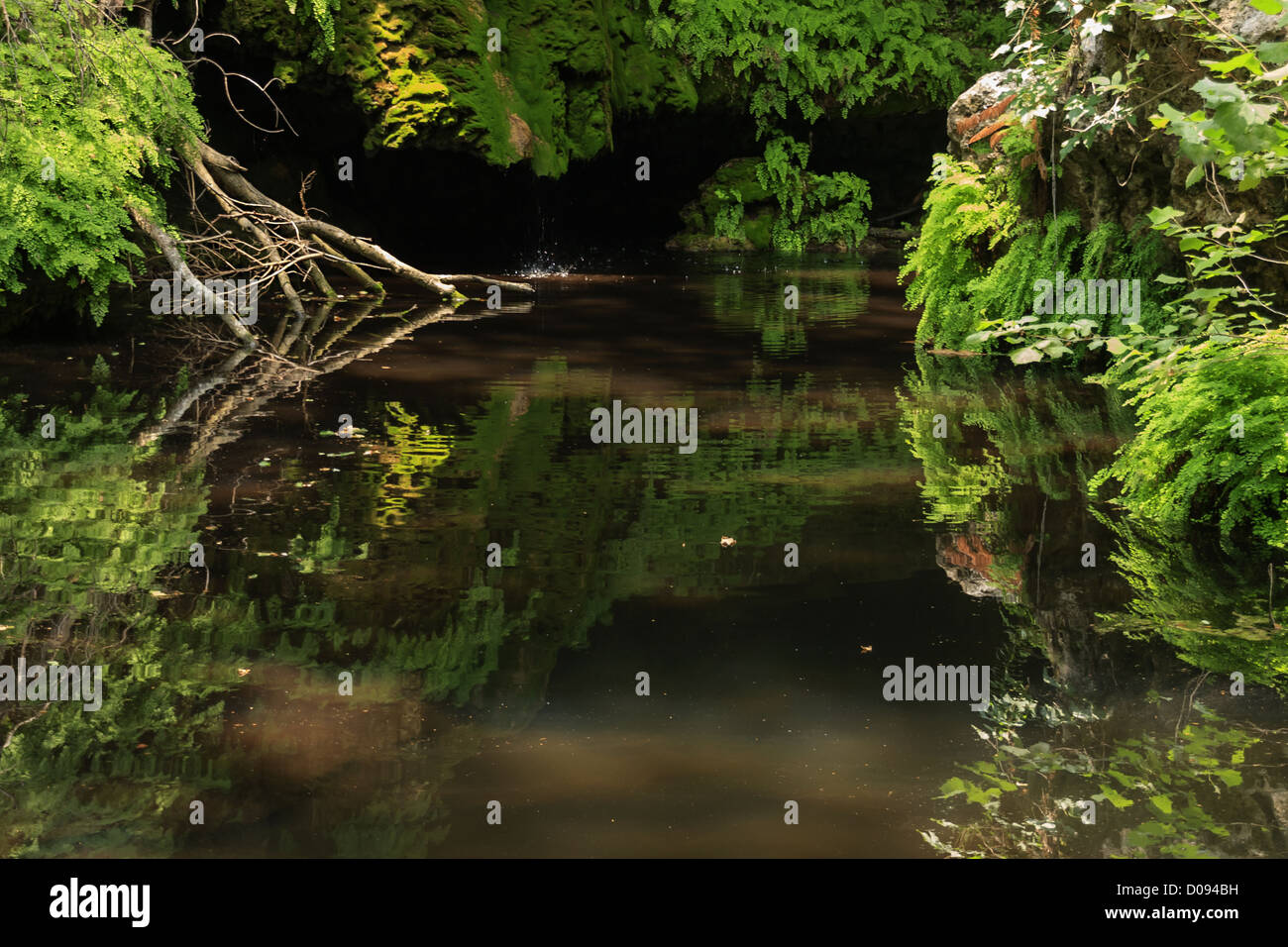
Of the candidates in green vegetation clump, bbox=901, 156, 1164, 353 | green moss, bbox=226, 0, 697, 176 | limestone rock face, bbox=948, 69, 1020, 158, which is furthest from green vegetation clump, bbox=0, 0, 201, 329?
limestone rock face, bbox=948, 69, 1020, 158

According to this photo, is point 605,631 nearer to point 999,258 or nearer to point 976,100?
point 999,258

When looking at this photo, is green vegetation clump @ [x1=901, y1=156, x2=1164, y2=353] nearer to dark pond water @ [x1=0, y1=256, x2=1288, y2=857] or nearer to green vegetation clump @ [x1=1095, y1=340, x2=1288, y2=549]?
dark pond water @ [x1=0, y1=256, x2=1288, y2=857]

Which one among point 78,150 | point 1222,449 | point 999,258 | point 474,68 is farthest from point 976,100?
point 474,68

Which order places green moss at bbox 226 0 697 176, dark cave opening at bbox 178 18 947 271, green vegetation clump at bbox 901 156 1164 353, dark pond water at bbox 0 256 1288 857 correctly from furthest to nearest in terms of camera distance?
dark cave opening at bbox 178 18 947 271, green moss at bbox 226 0 697 176, green vegetation clump at bbox 901 156 1164 353, dark pond water at bbox 0 256 1288 857

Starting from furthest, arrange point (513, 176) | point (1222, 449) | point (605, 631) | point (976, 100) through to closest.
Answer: point (513, 176) → point (976, 100) → point (1222, 449) → point (605, 631)

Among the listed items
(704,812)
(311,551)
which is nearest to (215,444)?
(311,551)

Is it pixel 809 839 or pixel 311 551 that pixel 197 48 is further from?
pixel 809 839

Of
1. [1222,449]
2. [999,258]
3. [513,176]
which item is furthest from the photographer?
[513,176]

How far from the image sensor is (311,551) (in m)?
6.28

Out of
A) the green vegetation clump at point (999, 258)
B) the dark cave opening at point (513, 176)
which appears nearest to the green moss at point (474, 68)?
the dark cave opening at point (513, 176)

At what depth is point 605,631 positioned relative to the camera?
534cm

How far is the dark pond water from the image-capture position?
154 inches

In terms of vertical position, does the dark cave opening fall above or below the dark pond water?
above

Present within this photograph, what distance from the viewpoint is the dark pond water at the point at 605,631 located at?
12.8 ft
